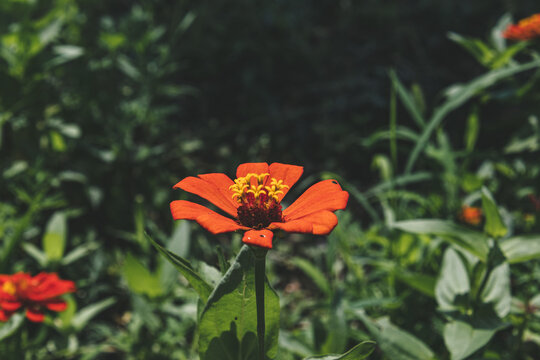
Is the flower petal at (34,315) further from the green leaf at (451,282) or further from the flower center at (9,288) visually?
the green leaf at (451,282)

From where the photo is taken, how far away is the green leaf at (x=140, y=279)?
4.63 ft

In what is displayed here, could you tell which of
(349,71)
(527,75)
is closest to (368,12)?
(349,71)

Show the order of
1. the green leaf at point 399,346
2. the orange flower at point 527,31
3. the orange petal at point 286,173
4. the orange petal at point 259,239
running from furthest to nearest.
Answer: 1. the orange flower at point 527,31
2. the green leaf at point 399,346
3. the orange petal at point 286,173
4. the orange petal at point 259,239

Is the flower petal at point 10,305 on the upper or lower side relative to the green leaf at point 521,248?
upper

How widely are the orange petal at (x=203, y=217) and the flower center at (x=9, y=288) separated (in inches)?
27.2

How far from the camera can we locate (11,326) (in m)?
1.16

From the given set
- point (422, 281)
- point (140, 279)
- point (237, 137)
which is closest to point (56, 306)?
point (140, 279)

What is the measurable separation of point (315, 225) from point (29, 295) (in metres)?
0.87

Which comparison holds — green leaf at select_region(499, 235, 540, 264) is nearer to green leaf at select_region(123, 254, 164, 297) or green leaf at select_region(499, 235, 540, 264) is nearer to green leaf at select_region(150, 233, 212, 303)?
green leaf at select_region(150, 233, 212, 303)

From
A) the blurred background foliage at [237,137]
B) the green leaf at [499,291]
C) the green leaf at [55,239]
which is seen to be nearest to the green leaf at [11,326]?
the blurred background foliage at [237,137]

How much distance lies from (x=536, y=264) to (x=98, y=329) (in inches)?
55.9

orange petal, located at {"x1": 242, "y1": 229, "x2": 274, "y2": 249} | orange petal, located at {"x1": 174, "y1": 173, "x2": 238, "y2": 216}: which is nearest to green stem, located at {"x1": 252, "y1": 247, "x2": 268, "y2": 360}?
orange petal, located at {"x1": 242, "y1": 229, "x2": 274, "y2": 249}

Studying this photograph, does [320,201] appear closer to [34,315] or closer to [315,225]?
[315,225]

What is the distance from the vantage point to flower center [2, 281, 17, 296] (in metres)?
1.16
